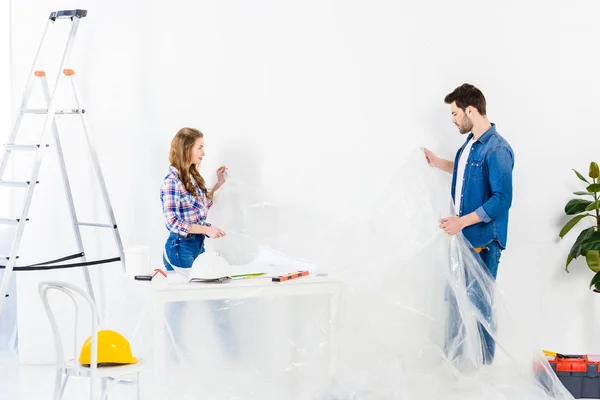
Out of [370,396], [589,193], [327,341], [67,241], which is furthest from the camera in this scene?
[67,241]

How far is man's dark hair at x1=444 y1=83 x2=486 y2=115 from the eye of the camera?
10.8 ft

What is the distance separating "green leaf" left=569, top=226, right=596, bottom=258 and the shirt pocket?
665 mm

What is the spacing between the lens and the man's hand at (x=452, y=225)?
10.3 feet

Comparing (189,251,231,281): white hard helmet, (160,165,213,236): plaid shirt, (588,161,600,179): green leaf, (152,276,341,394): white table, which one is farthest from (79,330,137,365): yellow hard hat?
(588,161,600,179): green leaf

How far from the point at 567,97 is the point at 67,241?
2.67 m

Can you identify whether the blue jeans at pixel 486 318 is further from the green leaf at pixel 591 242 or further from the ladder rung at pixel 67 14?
the ladder rung at pixel 67 14

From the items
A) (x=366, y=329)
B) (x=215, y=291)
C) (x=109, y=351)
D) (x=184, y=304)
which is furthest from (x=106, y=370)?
(x=366, y=329)

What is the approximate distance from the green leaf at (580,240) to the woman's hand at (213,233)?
170 centimetres

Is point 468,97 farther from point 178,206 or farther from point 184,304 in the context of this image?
point 184,304

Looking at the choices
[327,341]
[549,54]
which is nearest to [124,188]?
[327,341]

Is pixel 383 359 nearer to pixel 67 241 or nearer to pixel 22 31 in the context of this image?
pixel 67 241

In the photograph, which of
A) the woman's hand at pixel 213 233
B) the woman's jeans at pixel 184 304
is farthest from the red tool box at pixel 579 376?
the woman's hand at pixel 213 233

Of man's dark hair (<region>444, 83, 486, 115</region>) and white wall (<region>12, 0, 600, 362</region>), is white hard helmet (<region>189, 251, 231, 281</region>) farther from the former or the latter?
man's dark hair (<region>444, 83, 486, 115</region>)

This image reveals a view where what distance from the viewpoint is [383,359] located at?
3.04 m
